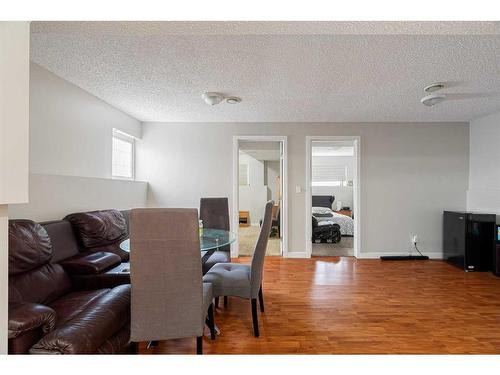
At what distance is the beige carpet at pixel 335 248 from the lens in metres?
4.62

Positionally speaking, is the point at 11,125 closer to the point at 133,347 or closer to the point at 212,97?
the point at 133,347

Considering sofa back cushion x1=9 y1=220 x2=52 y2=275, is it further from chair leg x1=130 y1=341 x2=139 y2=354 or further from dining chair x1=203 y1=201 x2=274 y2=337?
dining chair x1=203 y1=201 x2=274 y2=337

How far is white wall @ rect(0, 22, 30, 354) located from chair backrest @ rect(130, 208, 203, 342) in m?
0.58

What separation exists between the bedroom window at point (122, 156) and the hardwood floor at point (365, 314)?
2.69m

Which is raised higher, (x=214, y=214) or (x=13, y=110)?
(x=13, y=110)

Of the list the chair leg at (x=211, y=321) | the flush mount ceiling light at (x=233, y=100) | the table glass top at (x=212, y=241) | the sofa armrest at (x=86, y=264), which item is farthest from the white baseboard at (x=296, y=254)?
the sofa armrest at (x=86, y=264)

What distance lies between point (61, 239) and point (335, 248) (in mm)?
4434

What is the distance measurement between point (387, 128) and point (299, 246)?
252 centimetres

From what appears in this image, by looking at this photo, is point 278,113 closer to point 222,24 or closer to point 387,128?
point 387,128

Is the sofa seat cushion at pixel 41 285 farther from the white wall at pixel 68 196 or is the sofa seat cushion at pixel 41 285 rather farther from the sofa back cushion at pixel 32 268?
Result: the white wall at pixel 68 196

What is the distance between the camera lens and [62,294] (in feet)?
6.27

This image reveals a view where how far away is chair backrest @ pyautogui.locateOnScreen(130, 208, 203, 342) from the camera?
1.44m

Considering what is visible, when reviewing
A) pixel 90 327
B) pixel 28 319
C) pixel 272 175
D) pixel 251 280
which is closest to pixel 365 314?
pixel 251 280

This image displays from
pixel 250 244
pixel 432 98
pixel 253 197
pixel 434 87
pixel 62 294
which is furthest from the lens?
pixel 253 197
